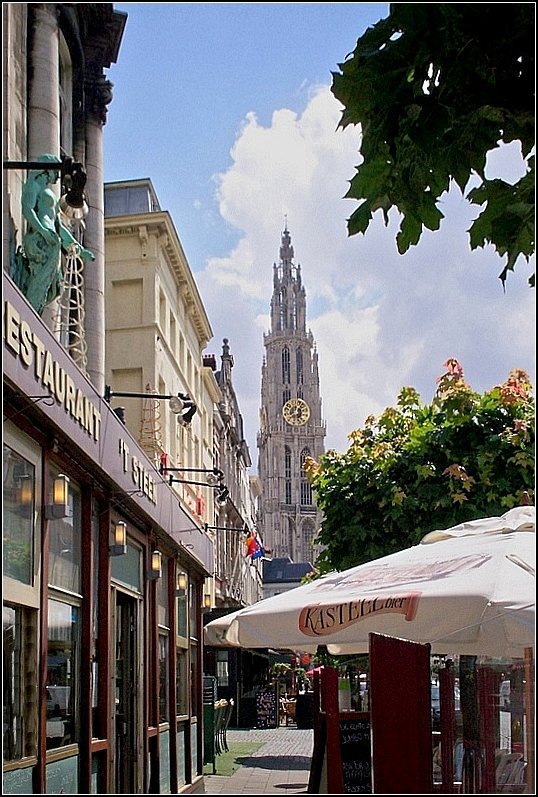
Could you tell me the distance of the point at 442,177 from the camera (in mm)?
4121

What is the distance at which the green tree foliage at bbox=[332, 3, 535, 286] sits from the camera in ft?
12.3

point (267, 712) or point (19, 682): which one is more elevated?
point (19, 682)

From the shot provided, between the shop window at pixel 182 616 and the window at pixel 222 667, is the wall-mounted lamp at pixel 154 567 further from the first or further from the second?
the window at pixel 222 667

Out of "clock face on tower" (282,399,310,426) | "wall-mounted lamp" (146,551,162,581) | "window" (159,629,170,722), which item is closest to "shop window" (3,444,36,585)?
"wall-mounted lamp" (146,551,162,581)

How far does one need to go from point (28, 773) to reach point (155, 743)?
21.5 ft

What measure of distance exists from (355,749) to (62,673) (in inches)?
134

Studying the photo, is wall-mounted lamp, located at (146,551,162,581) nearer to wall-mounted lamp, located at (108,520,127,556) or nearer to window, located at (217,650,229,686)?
wall-mounted lamp, located at (108,520,127,556)

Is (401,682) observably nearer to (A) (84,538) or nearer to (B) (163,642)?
(A) (84,538)

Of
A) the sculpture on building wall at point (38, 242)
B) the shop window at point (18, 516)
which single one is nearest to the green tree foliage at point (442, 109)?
the shop window at point (18, 516)

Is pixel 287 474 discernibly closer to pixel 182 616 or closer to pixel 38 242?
pixel 182 616

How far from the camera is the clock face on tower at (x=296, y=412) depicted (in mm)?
162000

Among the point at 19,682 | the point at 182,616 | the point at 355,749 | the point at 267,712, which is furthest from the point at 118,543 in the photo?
the point at 267,712

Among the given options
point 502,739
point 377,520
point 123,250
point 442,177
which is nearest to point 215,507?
point 123,250

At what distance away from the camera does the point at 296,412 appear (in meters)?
162
